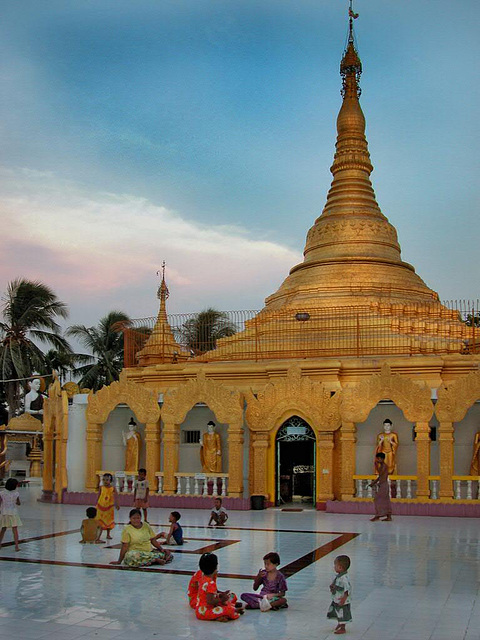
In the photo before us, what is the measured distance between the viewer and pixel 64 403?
2189cm

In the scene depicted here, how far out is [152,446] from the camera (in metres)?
20.8

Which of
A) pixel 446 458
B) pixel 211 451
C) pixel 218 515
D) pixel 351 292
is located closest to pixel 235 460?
pixel 211 451

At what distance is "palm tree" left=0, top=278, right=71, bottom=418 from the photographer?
34.8 metres

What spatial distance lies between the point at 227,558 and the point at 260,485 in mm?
7671

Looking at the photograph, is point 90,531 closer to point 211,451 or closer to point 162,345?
point 211,451

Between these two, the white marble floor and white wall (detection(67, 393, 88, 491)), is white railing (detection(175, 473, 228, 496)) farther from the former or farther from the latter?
the white marble floor

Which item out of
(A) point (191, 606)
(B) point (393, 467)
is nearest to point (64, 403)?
(B) point (393, 467)

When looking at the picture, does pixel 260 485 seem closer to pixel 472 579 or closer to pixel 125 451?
pixel 125 451

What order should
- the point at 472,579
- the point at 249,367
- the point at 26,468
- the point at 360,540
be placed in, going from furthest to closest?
the point at 26,468
the point at 249,367
the point at 360,540
the point at 472,579

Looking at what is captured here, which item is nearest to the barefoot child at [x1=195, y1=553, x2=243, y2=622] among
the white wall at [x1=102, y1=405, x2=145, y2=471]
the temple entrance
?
the temple entrance

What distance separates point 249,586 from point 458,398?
970 cm

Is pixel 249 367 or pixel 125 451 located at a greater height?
pixel 249 367

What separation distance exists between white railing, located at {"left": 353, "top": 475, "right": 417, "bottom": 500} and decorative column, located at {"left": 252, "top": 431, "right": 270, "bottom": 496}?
2230 mm

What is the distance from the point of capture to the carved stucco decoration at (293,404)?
1895cm
